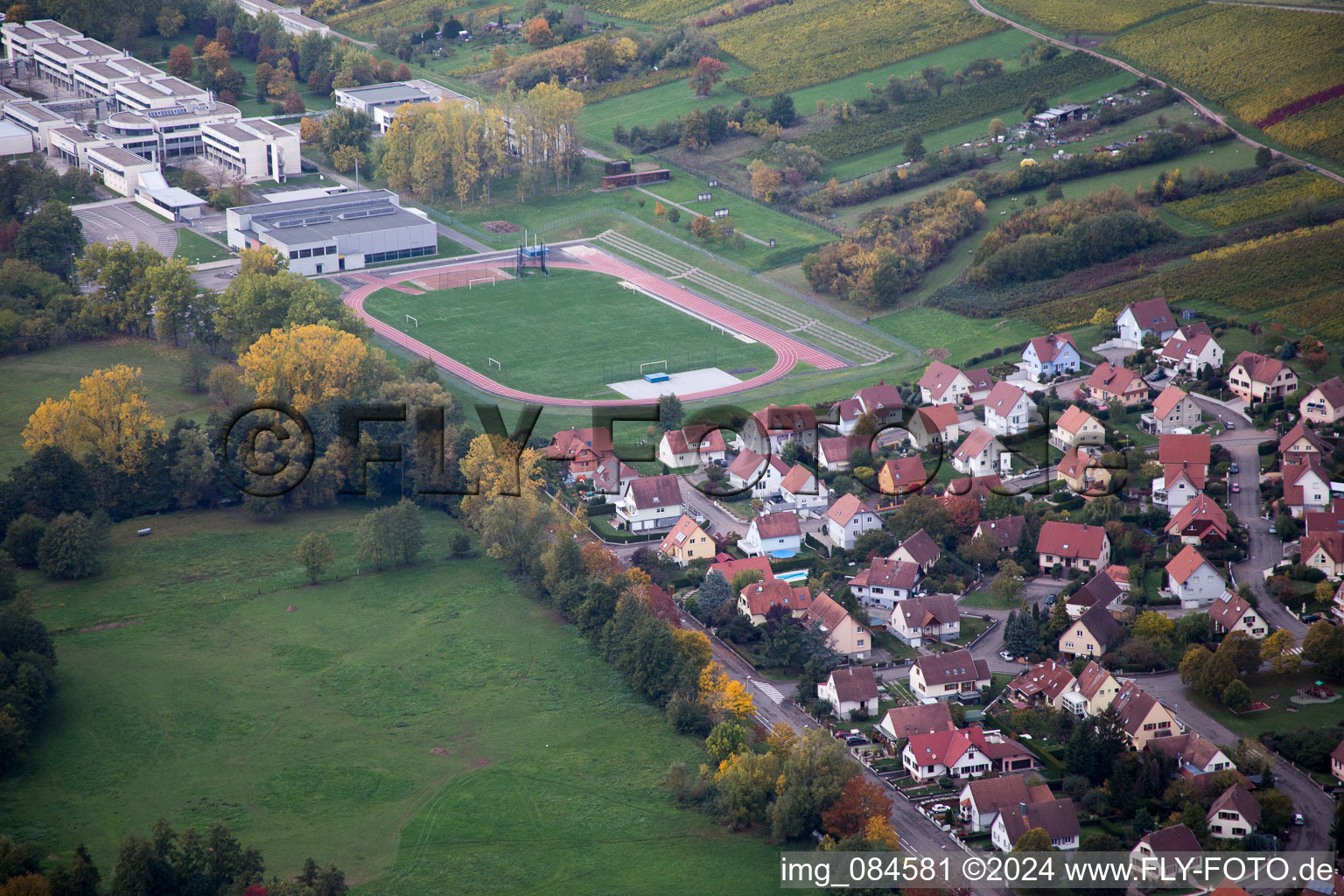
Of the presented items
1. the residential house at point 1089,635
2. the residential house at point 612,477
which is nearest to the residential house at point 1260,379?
the residential house at point 1089,635

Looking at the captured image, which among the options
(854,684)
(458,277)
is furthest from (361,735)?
(458,277)

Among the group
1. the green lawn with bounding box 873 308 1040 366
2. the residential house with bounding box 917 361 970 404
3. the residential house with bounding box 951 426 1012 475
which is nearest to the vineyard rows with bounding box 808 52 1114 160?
the green lawn with bounding box 873 308 1040 366

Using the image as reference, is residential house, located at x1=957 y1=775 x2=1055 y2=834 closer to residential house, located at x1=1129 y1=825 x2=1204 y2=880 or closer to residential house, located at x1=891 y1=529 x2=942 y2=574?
residential house, located at x1=1129 y1=825 x2=1204 y2=880

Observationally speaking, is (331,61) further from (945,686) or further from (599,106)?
(945,686)

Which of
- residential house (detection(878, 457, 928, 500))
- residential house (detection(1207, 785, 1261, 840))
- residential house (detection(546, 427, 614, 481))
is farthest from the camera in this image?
residential house (detection(546, 427, 614, 481))

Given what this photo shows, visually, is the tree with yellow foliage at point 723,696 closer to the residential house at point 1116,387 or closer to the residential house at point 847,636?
the residential house at point 847,636

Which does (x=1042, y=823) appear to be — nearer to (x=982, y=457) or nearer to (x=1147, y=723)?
(x=1147, y=723)
